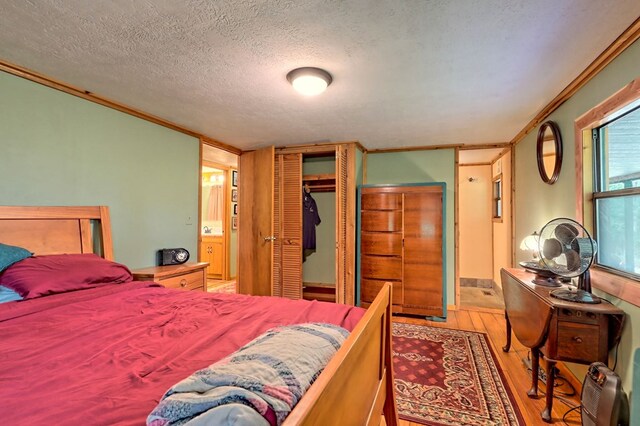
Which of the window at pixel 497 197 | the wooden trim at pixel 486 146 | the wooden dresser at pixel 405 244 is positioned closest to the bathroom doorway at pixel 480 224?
the window at pixel 497 197

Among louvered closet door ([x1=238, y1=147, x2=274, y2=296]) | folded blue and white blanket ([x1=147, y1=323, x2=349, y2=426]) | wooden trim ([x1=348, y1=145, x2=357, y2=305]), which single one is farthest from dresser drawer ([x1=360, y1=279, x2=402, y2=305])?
folded blue and white blanket ([x1=147, y1=323, x2=349, y2=426])

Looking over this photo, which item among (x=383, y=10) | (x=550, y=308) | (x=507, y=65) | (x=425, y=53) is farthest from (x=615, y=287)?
(x=383, y=10)

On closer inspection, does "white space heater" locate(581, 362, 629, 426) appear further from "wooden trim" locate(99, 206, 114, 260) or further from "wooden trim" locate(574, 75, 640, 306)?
"wooden trim" locate(99, 206, 114, 260)

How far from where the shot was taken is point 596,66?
6.23 ft

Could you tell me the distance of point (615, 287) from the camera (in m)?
1.72

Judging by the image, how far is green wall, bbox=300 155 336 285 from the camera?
4.50 meters

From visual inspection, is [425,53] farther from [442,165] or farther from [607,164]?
[442,165]

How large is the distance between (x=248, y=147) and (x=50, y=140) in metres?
2.32

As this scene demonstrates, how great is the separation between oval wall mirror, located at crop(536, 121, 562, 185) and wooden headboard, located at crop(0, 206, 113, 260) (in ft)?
12.6

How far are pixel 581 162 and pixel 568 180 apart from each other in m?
0.27

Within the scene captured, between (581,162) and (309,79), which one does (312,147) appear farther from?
(581,162)

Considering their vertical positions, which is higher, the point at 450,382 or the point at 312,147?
the point at 312,147

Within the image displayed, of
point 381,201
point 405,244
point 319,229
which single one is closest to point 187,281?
point 319,229

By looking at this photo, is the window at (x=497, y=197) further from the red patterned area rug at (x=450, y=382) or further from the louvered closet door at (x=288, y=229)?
the louvered closet door at (x=288, y=229)
